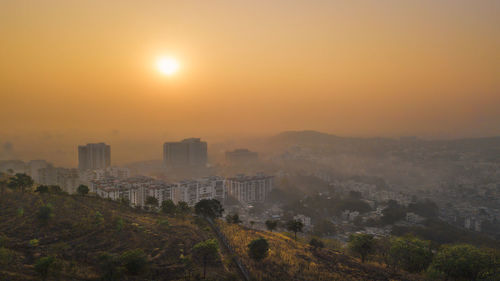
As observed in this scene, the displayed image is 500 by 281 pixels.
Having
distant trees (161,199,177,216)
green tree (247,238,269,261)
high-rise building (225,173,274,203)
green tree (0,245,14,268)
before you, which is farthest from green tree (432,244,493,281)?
high-rise building (225,173,274,203)

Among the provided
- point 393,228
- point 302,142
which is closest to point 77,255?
point 393,228

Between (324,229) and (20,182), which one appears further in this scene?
(324,229)

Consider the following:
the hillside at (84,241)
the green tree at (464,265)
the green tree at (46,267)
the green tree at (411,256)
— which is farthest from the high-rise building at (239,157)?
the green tree at (46,267)

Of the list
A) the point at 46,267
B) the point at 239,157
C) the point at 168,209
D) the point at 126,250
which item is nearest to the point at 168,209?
the point at 168,209

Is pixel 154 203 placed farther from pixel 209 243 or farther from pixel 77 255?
pixel 209 243

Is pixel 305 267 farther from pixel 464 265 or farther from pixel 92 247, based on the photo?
pixel 92 247

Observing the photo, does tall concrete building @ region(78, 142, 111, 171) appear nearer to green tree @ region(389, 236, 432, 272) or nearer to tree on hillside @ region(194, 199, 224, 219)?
tree on hillside @ region(194, 199, 224, 219)

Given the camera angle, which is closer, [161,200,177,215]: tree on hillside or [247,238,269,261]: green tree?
[247,238,269,261]: green tree
